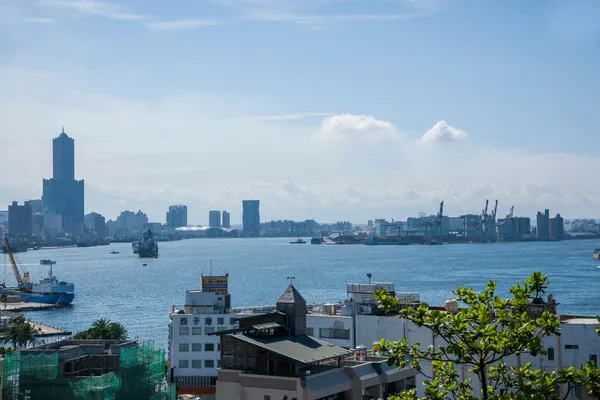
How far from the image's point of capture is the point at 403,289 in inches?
4188

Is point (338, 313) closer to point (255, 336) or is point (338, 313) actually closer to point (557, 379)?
point (255, 336)

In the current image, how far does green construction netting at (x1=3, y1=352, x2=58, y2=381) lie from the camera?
25.0 metres

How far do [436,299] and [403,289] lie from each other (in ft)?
57.5

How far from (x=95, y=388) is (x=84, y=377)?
76.3 inches

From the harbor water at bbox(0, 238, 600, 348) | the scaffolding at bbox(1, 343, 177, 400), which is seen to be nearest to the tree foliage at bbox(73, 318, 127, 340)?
the harbor water at bbox(0, 238, 600, 348)

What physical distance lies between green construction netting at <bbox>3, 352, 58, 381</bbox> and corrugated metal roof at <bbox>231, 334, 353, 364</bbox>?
8294 mm

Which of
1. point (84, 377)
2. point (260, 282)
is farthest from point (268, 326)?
point (260, 282)

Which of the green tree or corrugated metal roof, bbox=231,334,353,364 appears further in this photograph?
corrugated metal roof, bbox=231,334,353,364

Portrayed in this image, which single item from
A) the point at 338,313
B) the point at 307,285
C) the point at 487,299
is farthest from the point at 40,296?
the point at 487,299

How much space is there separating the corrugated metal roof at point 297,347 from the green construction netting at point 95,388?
652 centimetres

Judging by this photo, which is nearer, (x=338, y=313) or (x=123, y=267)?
(x=338, y=313)

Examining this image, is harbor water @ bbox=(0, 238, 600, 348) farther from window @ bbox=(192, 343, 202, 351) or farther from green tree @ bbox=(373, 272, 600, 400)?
green tree @ bbox=(373, 272, 600, 400)

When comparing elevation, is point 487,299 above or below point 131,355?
above

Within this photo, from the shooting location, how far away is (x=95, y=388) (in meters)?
24.6
